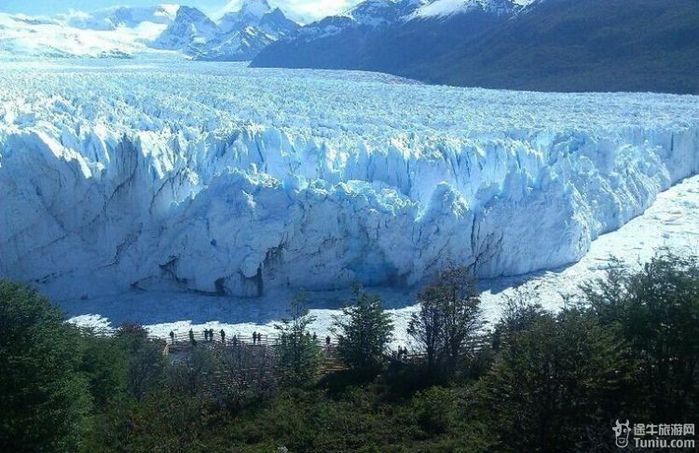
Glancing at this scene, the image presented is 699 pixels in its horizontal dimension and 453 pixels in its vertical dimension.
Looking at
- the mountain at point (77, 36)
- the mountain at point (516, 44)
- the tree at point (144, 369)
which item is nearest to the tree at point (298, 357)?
the tree at point (144, 369)

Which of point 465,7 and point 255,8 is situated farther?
point 255,8

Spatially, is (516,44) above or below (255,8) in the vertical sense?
below

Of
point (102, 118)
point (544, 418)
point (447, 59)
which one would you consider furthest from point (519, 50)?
point (544, 418)

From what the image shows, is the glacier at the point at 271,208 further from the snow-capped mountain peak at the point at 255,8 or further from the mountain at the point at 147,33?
the snow-capped mountain peak at the point at 255,8

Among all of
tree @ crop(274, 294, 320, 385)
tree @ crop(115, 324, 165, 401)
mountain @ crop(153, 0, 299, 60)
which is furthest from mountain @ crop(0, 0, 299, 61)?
tree @ crop(274, 294, 320, 385)

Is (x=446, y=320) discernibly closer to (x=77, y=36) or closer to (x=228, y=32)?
(x=77, y=36)

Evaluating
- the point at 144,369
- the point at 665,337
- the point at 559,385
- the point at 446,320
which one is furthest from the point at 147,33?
the point at 559,385

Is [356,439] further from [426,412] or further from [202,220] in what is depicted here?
[202,220]
